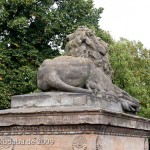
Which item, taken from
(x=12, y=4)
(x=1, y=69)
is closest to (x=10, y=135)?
(x=1, y=69)

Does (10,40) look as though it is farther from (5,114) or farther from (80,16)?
(5,114)

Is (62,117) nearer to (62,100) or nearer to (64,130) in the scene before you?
(64,130)

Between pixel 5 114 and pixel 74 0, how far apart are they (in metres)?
15.9

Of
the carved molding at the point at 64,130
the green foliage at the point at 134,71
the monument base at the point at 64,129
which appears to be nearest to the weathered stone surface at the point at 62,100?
the monument base at the point at 64,129

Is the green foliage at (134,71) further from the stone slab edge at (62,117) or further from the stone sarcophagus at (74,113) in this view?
the stone slab edge at (62,117)

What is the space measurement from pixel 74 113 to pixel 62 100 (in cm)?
62

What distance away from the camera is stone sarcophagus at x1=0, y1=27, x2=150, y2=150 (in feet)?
25.1

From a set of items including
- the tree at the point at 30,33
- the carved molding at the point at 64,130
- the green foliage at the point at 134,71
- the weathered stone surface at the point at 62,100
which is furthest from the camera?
the green foliage at the point at 134,71

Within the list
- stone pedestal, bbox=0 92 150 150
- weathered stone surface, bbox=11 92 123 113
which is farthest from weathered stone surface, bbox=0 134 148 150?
weathered stone surface, bbox=11 92 123 113

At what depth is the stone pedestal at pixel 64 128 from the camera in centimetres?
760

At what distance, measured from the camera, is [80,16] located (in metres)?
23.3

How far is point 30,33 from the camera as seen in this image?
22.9m

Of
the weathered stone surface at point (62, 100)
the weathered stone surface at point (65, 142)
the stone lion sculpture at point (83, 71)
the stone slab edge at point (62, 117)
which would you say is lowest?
the weathered stone surface at point (65, 142)

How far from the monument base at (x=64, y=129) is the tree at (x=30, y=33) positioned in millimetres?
12189
